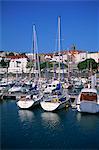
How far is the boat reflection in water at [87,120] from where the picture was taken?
44.7 feet

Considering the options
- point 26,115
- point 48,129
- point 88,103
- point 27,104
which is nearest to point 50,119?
point 26,115

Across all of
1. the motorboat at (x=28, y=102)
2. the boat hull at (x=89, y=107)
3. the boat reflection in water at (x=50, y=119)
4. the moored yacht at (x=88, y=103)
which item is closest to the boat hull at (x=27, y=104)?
the motorboat at (x=28, y=102)

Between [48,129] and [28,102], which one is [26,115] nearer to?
[28,102]

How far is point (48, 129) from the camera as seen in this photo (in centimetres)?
1301

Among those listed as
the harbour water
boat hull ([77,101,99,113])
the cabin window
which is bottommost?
the harbour water

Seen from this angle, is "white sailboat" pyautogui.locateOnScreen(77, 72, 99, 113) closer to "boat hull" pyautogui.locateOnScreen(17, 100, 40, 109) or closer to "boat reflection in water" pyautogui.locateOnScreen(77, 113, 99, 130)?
"boat reflection in water" pyautogui.locateOnScreen(77, 113, 99, 130)

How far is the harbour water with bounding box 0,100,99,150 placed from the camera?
11.0m

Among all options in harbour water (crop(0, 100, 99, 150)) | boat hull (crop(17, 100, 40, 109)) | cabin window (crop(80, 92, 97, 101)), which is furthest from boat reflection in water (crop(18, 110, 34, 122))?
cabin window (crop(80, 92, 97, 101))

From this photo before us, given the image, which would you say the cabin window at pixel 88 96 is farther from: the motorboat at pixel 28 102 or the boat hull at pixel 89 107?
the motorboat at pixel 28 102

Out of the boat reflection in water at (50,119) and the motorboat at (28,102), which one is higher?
the motorboat at (28,102)

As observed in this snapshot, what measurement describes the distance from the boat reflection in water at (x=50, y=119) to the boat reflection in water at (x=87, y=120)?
107 centimetres

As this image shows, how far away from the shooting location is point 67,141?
11.4 m

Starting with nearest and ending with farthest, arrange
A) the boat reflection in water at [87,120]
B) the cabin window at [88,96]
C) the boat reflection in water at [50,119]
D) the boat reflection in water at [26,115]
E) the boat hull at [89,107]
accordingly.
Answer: the boat reflection in water at [87,120]
the boat reflection in water at [50,119]
the boat reflection in water at [26,115]
the boat hull at [89,107]
the cabin window at [88,96]

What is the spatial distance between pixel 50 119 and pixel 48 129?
192cm
